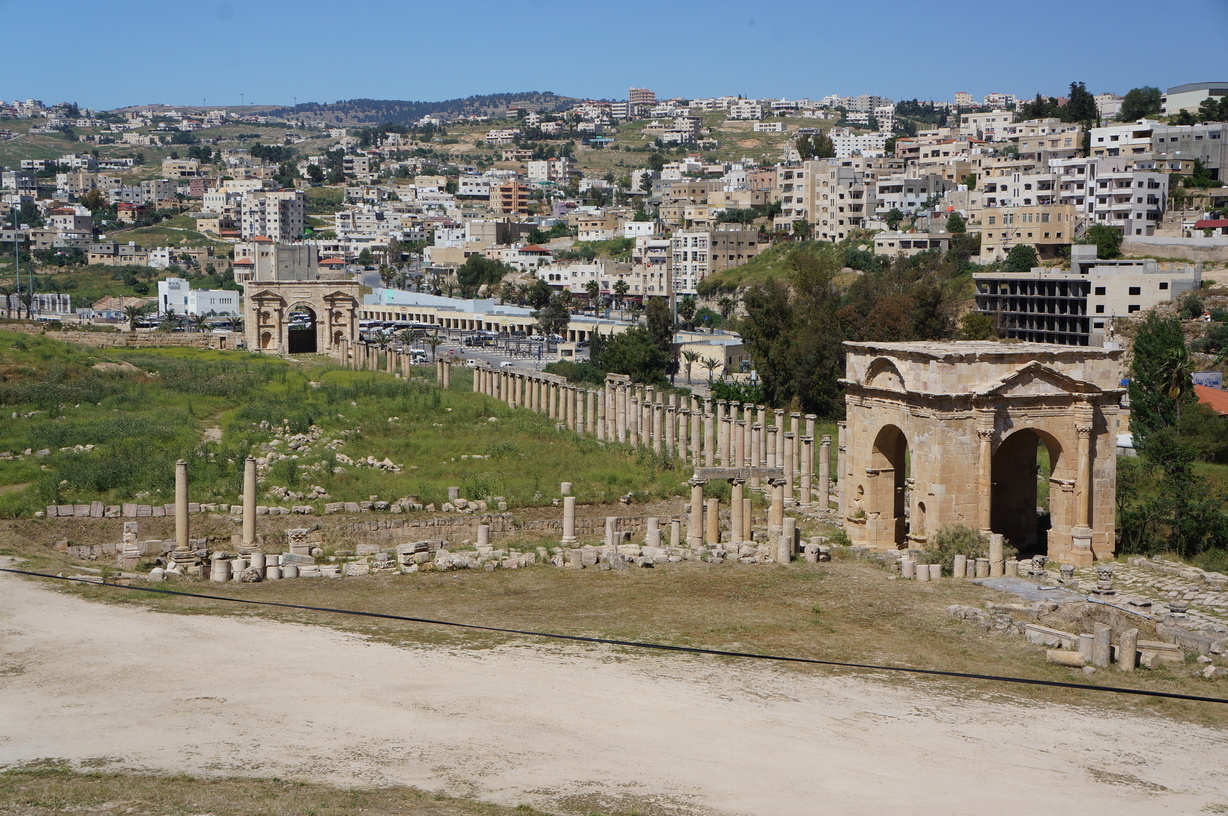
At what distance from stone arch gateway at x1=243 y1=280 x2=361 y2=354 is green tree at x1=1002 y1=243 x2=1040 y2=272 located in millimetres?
42511

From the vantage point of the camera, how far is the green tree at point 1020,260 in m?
86.4

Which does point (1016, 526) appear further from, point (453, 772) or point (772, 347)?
point (772, 347)

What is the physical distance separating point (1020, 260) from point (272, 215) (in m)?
117

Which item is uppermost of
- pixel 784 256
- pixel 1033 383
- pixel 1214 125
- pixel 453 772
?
pixel 1214 125

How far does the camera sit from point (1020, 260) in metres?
86.8

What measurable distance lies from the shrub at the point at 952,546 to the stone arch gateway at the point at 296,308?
4747 cm

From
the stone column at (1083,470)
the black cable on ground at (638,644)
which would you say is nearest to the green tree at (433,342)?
the stone column at (1083,470)

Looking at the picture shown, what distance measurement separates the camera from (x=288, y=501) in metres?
33.5

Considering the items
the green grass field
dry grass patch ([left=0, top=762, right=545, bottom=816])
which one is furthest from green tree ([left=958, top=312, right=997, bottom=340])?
dry grass patch ([left=0, top=762, right=545, bottom=816])

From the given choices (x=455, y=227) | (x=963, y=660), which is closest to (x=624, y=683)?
(x=963, y=660)

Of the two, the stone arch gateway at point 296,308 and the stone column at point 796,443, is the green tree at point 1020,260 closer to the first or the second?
the stone arch gateway at point 296,308

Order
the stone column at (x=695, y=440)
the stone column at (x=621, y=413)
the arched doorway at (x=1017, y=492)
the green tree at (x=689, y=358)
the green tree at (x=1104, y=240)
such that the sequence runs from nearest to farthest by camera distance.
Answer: the arched doorway at (x=1017, y=492) < the stone column at (x=695, y=440) < the stone column at (x=621, y=413) < the green tree at (x=689, y=358) < the green tree at (x=1104, y=240)

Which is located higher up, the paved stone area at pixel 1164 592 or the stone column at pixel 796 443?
the stone column at pixel 796 443

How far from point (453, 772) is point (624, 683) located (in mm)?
3997
